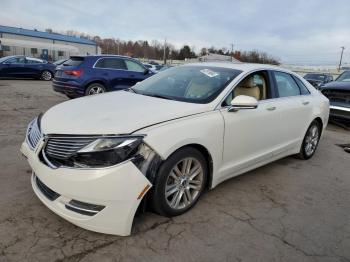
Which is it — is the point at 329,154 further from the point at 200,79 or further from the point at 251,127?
the point at 200,79

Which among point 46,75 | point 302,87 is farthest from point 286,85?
point 46,75

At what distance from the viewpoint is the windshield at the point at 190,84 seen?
380 centimetres

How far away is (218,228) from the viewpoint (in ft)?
10.5

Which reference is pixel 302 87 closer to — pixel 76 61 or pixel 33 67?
pixel 76 61

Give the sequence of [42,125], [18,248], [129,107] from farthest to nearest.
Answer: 1. [129,107]
2. [42,125]
3. [18,248]

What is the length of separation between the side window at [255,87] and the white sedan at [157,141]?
0.04 ft

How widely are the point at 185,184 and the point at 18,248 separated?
5.19 feet

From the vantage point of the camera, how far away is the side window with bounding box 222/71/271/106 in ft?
13.3

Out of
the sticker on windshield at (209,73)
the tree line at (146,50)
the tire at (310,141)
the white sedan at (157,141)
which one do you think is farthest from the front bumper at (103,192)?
the tree line at (146,50)

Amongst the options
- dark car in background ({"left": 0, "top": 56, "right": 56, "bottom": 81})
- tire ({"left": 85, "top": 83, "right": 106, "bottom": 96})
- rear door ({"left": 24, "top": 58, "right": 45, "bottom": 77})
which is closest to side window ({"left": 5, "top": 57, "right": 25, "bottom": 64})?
dark car in background ({"left": 0, "top": 56, "right": 56, "bottom": 81})

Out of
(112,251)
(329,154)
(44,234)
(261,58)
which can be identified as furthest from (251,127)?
(261,58)

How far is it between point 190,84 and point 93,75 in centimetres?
613

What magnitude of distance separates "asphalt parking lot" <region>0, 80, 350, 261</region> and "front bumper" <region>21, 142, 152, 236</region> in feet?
0.73

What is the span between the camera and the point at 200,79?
13.7 ft
